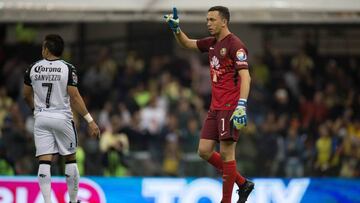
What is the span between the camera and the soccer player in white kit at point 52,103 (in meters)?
11.6

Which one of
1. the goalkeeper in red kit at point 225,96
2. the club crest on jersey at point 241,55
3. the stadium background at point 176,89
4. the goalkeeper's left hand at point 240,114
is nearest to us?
the goalkeeper's left hand at point 240,114

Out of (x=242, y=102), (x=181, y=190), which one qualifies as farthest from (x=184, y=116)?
(x=242, y=102)

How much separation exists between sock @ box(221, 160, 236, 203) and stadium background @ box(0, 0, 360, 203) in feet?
14.7

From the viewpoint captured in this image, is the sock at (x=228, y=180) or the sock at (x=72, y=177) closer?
the sock at (x=228, y=180)

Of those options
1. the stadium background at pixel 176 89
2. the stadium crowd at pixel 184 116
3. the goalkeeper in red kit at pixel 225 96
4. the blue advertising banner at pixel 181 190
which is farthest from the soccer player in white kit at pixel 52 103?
the stadium crowd at pixel 184 116

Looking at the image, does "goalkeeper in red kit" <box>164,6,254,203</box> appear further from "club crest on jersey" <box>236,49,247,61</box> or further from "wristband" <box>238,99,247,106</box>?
"wristband" <box>238,99,247,106</box>

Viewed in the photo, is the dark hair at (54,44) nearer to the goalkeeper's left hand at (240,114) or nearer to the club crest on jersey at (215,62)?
the club crest on jersey at (215,62)

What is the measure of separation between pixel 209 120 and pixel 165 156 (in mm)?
7330

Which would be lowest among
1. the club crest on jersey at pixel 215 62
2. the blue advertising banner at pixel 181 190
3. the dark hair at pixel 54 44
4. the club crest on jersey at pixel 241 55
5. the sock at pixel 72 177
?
the blue advertising banner at pixel 181 190

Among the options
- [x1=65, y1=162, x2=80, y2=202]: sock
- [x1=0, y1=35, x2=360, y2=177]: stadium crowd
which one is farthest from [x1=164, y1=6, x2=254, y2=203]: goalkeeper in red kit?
[x1=0, y1=35, x2=360, y2=177]: stadium crowd

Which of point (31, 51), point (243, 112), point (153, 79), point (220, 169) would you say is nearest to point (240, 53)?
point (243, 112)

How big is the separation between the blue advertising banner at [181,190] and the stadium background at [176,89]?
40 centimetres

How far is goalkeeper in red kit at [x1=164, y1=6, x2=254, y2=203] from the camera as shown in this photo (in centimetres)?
1162

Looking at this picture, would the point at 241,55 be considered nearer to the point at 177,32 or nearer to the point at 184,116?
the point at 177,32
